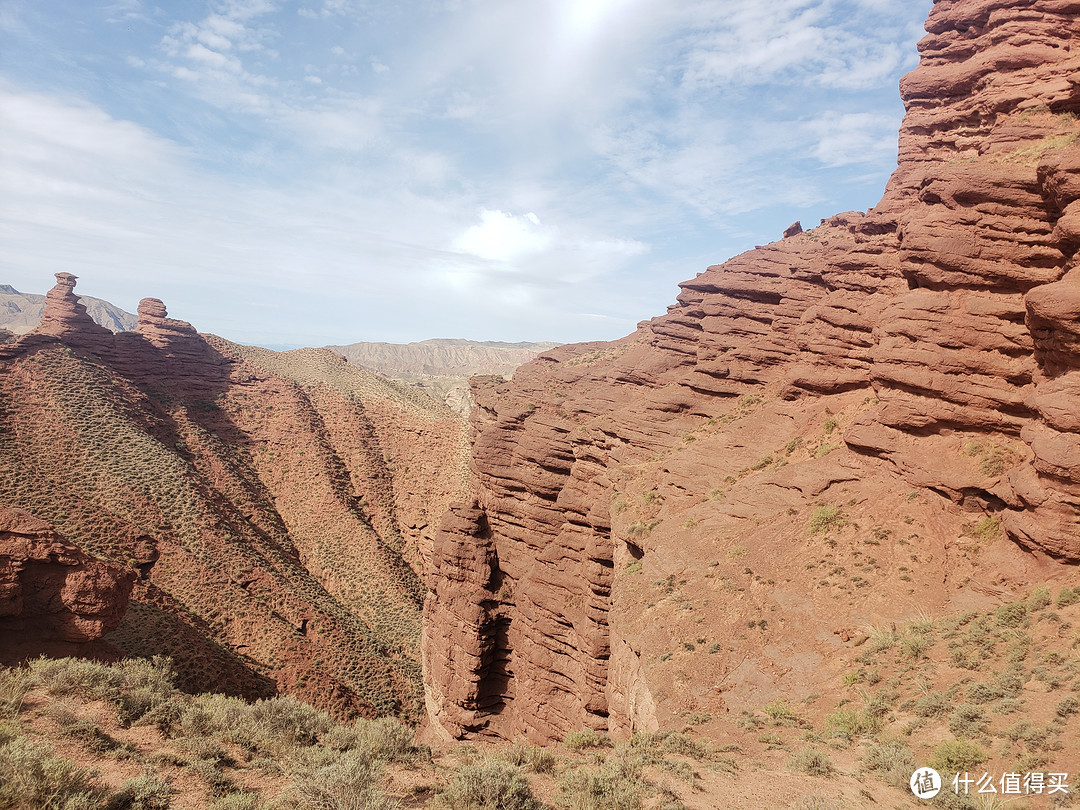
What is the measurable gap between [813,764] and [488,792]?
6021 millimetres

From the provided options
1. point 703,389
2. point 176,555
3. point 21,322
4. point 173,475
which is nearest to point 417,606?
point 176,555

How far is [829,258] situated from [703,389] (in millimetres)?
8141

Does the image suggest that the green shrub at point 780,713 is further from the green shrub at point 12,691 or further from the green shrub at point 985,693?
the green shrub at point 12,691

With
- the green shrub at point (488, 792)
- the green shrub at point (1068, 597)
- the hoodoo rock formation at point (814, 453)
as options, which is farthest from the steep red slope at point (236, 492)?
the green shrub at point (1068, 597)

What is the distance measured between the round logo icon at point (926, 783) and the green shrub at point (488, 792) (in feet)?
20.3

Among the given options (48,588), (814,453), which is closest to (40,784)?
(48,588)

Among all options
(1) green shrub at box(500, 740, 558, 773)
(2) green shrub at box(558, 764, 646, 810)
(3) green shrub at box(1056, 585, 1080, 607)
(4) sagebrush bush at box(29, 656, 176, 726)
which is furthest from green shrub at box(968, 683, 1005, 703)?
(4) sagebrush bush at box(29, 656, 176, 726)

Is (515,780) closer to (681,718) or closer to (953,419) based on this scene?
(681,718)

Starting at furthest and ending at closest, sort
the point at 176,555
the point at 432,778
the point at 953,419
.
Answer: the point at 176,555 → the point at 953,419 → the point at 432,778

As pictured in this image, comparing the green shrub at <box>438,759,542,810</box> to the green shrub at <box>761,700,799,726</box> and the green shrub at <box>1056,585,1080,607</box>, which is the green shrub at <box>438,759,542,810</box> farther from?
the green shrub at <box>1056,585,1080,607</box>

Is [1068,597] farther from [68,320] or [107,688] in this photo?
[68,320]

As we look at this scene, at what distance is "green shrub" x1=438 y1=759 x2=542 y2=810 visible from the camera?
26.4 ft

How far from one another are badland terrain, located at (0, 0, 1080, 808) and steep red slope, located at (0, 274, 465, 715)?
291 millimetres

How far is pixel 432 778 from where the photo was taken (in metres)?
9.63
